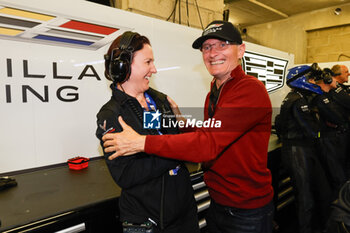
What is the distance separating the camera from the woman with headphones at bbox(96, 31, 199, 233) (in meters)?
0.85

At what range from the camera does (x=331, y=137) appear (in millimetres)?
2678

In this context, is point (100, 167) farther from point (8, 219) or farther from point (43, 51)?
point (43, 51)

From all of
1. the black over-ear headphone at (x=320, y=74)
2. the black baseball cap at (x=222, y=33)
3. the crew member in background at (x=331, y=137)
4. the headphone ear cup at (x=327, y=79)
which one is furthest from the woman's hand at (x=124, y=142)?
the headphone ear cup at (x=327, y=79)

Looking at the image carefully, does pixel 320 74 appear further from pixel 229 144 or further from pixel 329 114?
pixel 229 144

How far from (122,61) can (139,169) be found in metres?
0.41

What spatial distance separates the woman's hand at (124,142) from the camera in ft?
2.64

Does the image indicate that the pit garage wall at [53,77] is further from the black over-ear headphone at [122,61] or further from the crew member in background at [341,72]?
the crew member in background at [341,72]

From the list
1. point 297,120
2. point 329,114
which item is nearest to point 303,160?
point 297,120

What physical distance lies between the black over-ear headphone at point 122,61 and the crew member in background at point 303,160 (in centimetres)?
172

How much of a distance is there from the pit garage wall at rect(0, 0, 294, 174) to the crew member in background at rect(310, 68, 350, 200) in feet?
6.50

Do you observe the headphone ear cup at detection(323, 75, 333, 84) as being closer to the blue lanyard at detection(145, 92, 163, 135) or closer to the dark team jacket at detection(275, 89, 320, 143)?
the dark team jacket at detection(275, 89, 320, 143)

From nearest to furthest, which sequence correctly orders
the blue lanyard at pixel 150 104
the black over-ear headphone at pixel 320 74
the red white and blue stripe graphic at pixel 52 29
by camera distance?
the blue lanyard at pixel 150 104, the red white and blue stripe graphic at pixel 52 29, the black over-ear headphone at pixel 320 74

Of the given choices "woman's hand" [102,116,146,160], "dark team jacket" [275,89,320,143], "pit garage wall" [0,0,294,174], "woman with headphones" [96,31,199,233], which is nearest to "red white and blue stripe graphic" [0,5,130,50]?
"pit garage wall" [0,0,294,174]

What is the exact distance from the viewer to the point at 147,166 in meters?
0.85
